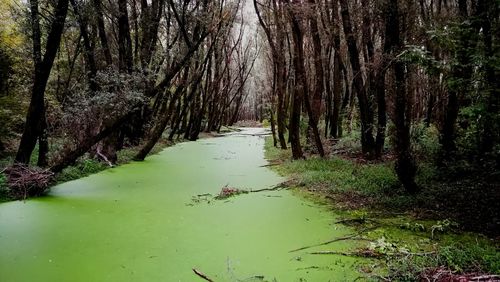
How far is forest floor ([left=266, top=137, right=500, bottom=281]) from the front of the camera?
2.92 meters

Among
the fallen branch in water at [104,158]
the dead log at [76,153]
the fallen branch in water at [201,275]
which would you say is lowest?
the fallen branch in water at [201,275]

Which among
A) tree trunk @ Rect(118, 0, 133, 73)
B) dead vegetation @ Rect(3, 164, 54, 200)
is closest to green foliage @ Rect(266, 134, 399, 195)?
dead vegetation @ Rect(3, 164, 54, 200)

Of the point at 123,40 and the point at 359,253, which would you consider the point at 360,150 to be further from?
the point at 359,253

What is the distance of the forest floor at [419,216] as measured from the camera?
2.92 m

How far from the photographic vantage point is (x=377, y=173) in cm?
655

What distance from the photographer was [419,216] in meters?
4.36

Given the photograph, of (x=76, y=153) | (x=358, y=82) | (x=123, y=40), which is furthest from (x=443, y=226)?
(x=123, y=40)

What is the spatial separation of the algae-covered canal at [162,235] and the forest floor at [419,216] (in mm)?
315

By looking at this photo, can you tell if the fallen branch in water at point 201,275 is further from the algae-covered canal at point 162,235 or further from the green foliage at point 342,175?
the green foliage at point 342,175

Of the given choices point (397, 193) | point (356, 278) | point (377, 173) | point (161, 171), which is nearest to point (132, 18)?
point (161, 171)

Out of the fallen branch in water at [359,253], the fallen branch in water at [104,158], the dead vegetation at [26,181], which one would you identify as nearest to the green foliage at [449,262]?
the fallen branch in water at [359,253]

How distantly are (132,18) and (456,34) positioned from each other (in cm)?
968

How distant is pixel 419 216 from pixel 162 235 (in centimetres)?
276

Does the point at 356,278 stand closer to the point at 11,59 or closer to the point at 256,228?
the point at 256,228
